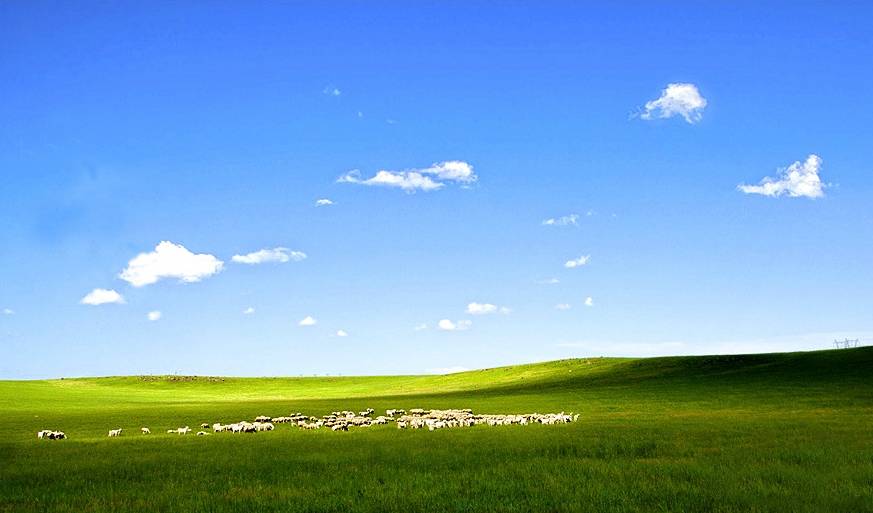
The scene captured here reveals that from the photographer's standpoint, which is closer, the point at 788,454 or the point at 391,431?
the point at 788,454

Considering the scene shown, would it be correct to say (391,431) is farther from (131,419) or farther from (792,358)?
(792,358)

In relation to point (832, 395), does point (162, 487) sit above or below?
above

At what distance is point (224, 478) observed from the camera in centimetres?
1764

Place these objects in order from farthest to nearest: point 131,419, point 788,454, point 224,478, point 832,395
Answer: point 832,395, point 131,419, point 788,454, point 224,478

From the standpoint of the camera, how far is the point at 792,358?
281ft

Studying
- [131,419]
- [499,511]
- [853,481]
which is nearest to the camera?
[499,511]

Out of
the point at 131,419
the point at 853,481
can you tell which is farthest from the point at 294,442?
the point at 131,419

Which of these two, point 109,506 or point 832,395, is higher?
point 109,506

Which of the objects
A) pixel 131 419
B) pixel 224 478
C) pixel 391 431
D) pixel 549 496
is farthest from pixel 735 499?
pixel 131 419

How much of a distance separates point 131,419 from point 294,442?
2671 cm

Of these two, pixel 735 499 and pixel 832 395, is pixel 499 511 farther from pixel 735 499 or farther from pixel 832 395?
pixel 832 395

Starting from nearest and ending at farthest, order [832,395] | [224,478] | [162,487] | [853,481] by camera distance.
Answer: [853,481], [162,487], [224,478], [832,395]

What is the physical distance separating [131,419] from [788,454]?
43930 millimetres

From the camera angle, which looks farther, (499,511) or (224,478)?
(224,478)
